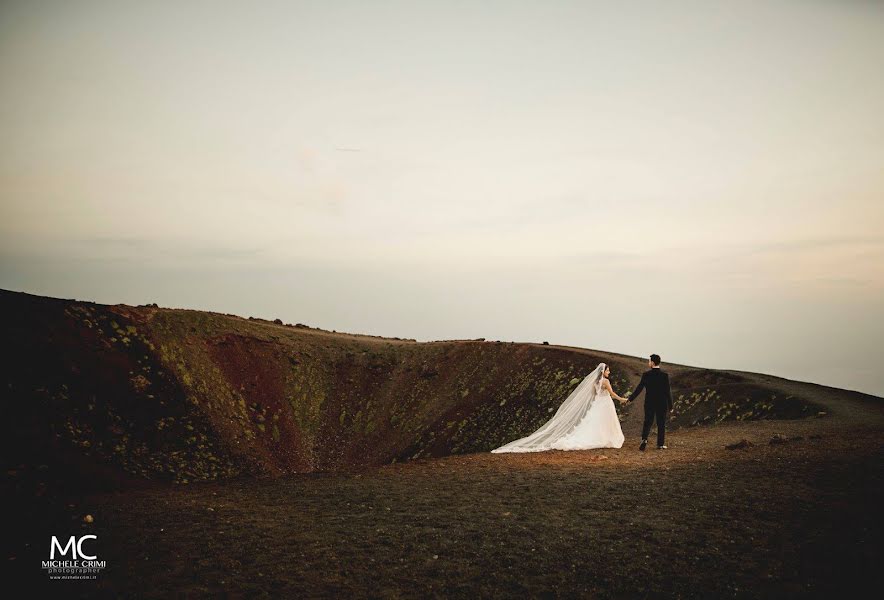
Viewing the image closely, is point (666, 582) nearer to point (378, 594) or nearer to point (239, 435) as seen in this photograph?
point (378, 594)

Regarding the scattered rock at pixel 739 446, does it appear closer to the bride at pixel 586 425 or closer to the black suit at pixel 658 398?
the black suit at pixel 658 398

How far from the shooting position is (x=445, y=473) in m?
16.2

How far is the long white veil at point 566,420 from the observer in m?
20.2

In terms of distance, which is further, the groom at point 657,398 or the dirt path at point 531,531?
the groom at point 657,398

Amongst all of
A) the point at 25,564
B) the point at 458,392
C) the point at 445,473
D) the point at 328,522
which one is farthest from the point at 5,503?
the point at 458,392

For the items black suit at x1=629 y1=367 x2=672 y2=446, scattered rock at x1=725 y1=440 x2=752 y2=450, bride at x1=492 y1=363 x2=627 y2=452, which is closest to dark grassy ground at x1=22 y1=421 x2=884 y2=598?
scattered rock at x1=725 y1=440 x2=752 y2=450

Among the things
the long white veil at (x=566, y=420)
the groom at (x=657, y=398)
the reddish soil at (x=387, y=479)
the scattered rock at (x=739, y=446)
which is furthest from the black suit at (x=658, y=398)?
the scattered rock at (x=739, y=446)

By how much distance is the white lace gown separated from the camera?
19453 millimetres

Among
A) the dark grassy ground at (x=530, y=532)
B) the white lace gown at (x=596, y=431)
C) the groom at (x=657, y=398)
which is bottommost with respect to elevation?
the dark grassy ground at (x=530, y=532)

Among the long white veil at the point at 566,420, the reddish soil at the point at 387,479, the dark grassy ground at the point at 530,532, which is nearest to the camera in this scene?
the dark grassy ground at the point at 530,532

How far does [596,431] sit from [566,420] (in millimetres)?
1281

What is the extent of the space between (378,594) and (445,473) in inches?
325

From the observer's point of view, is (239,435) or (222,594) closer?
(222,594)

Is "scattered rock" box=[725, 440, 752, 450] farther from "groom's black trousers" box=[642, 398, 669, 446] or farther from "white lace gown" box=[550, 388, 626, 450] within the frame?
"white lace gown" box=[550, 388, 626, 450]
